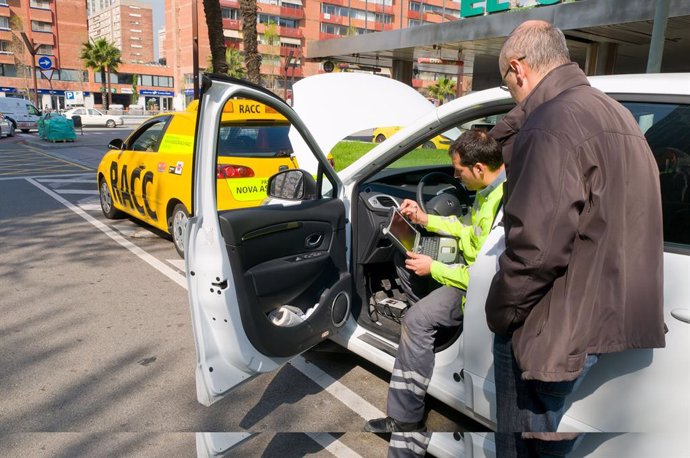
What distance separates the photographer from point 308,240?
2895 mm

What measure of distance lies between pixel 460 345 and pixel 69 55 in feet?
270

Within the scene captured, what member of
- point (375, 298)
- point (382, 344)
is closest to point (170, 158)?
point (375, 298)

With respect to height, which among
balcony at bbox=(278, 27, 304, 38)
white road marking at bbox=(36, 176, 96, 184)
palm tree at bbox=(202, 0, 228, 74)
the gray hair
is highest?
balcony at bbox=(278, 27, 304, 38)

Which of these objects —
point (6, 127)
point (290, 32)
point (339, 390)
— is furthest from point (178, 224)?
point (290, 32)

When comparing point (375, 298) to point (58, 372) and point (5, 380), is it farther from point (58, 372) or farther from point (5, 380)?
point (5, 380)

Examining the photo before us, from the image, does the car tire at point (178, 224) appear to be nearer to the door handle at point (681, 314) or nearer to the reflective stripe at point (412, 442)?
the reflective stripe at point (412, 442)

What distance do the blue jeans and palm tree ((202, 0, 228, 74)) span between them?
10981 millimetres

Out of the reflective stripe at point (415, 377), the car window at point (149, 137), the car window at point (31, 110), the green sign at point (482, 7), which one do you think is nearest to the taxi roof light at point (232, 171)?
the car window at point (149, 137)

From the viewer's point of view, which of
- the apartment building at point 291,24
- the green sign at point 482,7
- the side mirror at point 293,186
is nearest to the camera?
the side mirror at point 293,186

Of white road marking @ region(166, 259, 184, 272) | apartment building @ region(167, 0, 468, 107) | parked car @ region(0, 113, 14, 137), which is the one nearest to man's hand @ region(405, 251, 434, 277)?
white road marking @ region(166, 259, 184, 272)

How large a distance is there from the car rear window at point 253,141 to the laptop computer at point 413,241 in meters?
3.14

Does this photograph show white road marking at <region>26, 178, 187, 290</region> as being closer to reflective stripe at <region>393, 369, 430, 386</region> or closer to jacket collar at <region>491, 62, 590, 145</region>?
reflective stripe at <region>393, 369, 430, 386</region>

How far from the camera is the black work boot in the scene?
8.41 ft

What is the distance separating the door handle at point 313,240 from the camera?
289 cm
